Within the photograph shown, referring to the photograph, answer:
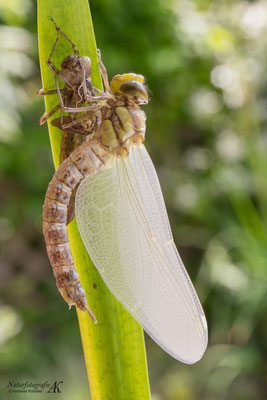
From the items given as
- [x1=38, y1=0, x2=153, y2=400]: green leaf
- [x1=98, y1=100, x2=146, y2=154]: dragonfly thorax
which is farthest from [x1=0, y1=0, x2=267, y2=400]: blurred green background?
[x1=38, y1=0, x2=153, y2=400]: green leaf

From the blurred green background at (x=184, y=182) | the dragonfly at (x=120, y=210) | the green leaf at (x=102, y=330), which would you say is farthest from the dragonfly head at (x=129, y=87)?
the blurred green background at (x=184, y=182)

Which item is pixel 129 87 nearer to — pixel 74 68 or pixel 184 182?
pixel 74 68

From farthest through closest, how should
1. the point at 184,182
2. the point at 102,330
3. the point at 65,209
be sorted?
the point at 184,182, the point at 65,209, the point at 102,330

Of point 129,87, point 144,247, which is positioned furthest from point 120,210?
point 129,87

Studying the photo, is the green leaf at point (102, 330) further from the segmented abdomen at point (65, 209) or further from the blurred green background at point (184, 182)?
the blurred green background at point (184, 182)

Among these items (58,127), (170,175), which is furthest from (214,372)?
(58,127)
